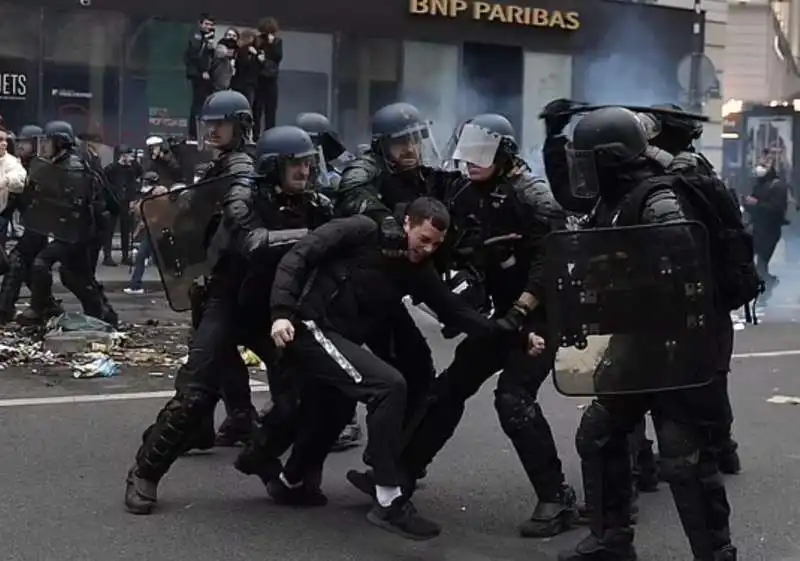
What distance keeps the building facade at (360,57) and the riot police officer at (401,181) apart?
11806 millimetres

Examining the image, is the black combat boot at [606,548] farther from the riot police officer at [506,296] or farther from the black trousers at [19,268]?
the black trousers at [19,268]

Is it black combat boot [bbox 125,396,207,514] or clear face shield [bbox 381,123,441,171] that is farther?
clear face shield [bbox 381,123,441,171]

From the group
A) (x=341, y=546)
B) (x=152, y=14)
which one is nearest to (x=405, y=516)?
(x=341, y=546)

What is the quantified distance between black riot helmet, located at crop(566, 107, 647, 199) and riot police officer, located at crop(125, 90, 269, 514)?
4.57ft

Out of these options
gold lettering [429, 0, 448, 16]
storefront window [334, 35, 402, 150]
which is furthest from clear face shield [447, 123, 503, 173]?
gold lettering [429, 0, 448, 16]

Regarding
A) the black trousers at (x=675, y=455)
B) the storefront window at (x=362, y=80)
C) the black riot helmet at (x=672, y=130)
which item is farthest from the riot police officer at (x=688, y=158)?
the storefront window at (x=362, y=80)

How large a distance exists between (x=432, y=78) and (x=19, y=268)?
12.1m

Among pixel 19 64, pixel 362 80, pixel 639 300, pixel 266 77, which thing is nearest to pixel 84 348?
pixel 639 300

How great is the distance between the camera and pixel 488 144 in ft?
17.5

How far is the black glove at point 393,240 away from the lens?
5.09 meters

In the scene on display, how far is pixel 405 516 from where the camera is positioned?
202 inches

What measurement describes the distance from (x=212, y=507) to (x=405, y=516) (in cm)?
95

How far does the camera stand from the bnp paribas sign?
69.2 feet

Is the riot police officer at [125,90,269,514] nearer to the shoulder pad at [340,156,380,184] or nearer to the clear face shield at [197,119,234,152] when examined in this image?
the clear face shield at [197,119,234,152]
